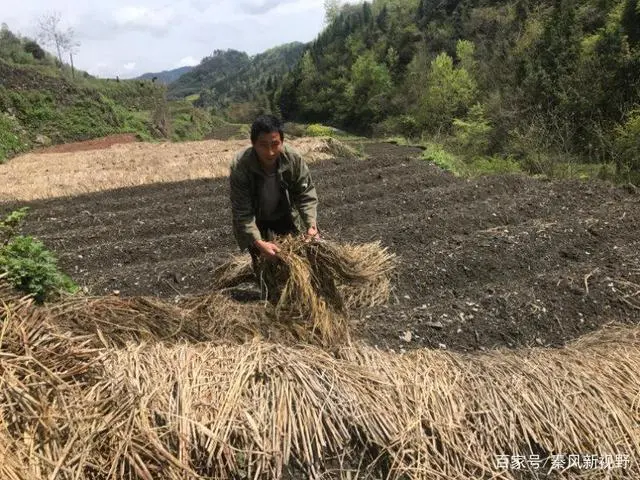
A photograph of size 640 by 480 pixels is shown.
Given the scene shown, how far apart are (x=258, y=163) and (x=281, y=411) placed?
219cm

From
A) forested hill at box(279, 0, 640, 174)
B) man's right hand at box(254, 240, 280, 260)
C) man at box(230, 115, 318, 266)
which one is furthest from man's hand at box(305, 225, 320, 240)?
forested hill at box(279, 0, 640, 174)

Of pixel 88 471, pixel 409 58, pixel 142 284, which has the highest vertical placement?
pixel 409 58

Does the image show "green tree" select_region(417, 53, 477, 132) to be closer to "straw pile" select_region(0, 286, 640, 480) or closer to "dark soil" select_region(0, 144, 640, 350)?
"dark soil" select_region(0, 144, 640, 350)

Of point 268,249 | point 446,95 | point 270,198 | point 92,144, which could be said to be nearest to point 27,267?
point 268,249

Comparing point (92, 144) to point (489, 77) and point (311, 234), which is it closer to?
point (489, 77)

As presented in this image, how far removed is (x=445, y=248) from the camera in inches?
241

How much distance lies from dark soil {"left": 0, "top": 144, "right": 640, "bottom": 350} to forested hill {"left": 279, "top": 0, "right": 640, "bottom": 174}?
7.94 meters

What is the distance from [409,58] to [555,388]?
216 feet

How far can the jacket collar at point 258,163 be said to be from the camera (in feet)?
13.1

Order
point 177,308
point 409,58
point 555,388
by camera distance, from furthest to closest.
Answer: point 409,58
point 177,308
point 555,388

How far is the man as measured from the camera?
3.75 meters

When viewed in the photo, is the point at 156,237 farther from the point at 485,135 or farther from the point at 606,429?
the point at 485,135

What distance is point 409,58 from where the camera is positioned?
63031 mm

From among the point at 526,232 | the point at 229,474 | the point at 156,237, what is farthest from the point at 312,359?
the point at 156,237
